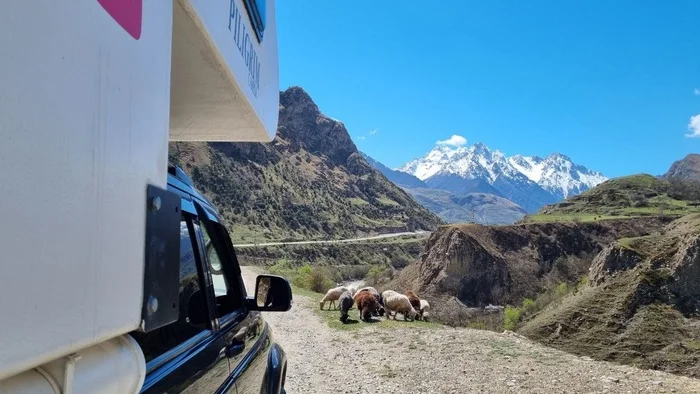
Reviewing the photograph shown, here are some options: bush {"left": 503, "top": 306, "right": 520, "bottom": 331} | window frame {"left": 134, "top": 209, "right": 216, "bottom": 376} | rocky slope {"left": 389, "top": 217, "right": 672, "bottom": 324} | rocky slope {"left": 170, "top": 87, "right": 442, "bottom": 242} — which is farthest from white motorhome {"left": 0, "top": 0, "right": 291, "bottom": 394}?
rocky slope {"left": 170, "top": 87, "right": 442, "bottom": 242}

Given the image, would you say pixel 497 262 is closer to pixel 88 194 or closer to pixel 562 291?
pixel 562 291

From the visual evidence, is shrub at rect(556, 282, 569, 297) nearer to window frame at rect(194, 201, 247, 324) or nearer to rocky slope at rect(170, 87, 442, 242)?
window frame at rect(194, 201, 247, 324)

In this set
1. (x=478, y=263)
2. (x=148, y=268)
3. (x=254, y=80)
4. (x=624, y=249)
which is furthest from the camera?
(x=478, y=263)

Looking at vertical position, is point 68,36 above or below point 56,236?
above

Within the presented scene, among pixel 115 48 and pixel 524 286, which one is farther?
pixel 524 286

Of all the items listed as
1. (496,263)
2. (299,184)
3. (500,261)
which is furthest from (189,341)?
(299,184)

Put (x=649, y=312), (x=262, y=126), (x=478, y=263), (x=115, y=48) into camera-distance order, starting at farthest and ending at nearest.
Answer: (x=478, y=263) → (x=649, y=312) → (x=262, y=126) → (x=115, y=48)

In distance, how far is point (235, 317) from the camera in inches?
126

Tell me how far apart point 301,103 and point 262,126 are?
514 ft

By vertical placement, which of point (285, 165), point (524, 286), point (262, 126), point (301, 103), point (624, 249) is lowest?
point (524, 286)

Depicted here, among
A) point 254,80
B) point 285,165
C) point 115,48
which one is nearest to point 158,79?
point 115,48

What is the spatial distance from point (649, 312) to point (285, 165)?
9714cm

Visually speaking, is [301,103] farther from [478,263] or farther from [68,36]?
[68,36]

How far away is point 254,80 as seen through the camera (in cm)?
288
